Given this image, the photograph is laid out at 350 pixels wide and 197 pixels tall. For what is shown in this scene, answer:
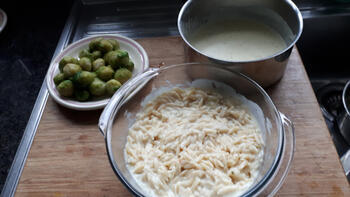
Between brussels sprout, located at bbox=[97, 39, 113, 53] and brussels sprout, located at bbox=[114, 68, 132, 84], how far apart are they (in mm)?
148

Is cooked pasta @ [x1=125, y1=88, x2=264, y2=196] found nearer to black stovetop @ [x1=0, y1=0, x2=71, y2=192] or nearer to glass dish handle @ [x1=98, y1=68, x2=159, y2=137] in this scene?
glass dish handle @ [x1=98, y1=68, x2=159, y2=137]

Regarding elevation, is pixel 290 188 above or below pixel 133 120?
below

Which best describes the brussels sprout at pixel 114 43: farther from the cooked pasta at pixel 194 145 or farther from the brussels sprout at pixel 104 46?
the cooked pasta at pixel 194 145

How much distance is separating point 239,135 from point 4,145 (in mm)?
1211

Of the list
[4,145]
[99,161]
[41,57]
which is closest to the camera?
[99,161]

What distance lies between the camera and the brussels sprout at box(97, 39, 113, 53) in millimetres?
1430

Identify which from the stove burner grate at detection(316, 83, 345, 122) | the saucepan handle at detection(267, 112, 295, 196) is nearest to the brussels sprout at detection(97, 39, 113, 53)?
the saucepan handle at detection(267, 112, 295, 196)

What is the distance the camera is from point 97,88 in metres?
1.30

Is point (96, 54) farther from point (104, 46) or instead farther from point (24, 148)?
point (24, 148)

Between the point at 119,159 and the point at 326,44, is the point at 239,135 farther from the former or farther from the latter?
the point at 326,44

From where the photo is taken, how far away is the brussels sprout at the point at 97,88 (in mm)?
1299

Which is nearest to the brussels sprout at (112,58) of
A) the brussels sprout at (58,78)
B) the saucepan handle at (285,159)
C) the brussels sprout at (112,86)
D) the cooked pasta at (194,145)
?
the brussels sprout at (112,86)

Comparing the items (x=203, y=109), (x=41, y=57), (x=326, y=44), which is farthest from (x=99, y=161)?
(x=326, y=44)

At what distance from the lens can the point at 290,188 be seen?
1.02 metres
